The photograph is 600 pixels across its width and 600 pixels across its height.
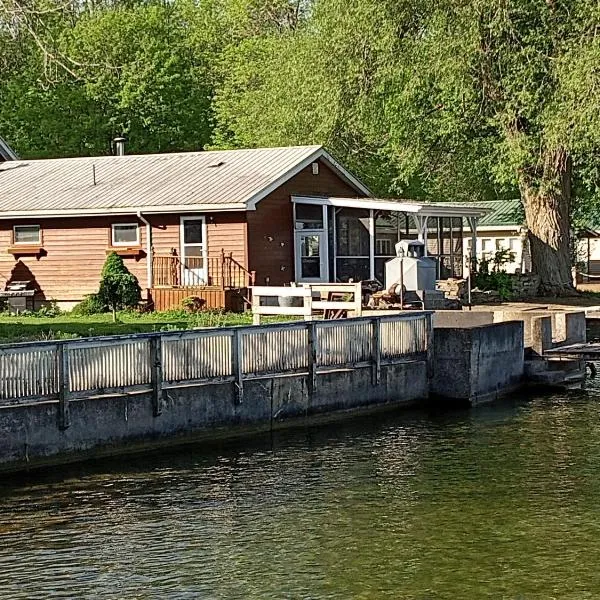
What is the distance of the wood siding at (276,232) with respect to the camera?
34219 millimetres

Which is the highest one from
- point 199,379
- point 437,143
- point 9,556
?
point 437,143

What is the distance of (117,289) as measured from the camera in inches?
1330

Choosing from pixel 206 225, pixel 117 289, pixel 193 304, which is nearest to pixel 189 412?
pixel 193 304

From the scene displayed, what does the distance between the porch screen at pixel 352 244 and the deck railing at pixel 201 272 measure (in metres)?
3.95

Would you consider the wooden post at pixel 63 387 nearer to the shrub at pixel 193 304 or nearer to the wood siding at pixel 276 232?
the shrub at pixel 193 304

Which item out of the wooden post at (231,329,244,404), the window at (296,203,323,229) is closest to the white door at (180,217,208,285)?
the window at (296,203,323,229)

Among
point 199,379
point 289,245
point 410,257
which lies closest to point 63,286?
point 289,245

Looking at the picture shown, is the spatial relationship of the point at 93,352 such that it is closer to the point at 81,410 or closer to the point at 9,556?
the point at 81,410

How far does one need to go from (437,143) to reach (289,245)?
8509mm

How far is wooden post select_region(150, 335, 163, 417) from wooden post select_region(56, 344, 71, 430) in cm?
144

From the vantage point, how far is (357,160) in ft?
160

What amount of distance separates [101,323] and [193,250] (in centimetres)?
594

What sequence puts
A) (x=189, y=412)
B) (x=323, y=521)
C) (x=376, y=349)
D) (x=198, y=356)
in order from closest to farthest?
(x=323, y=521), (x=189, y=412), (x=198, y=356), (x=376, y=349)

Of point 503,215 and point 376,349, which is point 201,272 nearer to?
point 376,349
